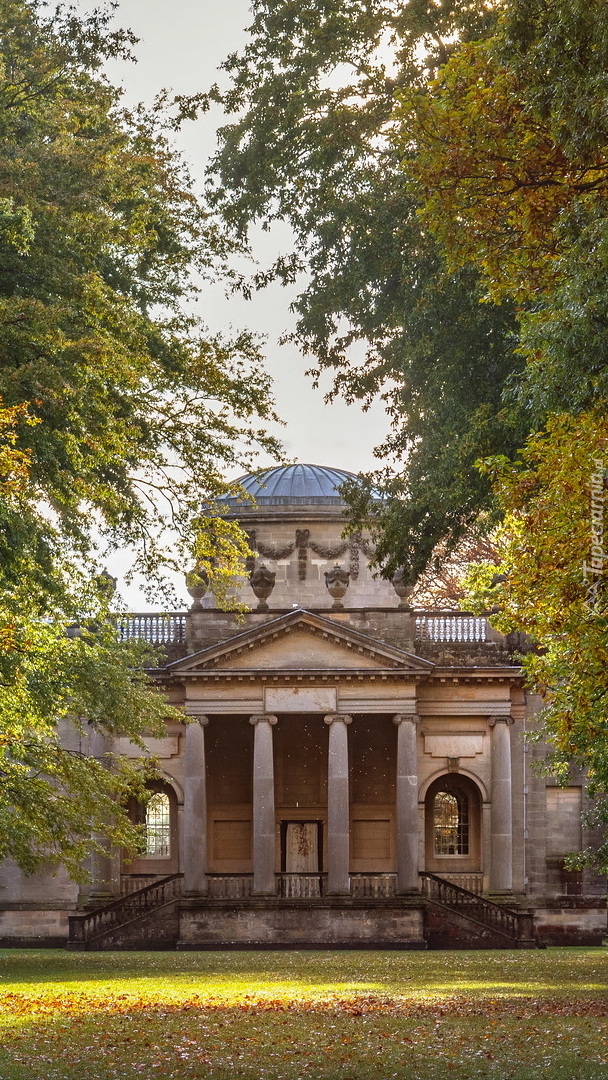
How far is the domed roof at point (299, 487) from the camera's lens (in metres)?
51.3

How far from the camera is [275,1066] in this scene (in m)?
14.5

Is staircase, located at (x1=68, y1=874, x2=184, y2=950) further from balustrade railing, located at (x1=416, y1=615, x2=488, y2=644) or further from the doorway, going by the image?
balustrade railing, located at (x1=416, y1=615, x2=488, y2=644)

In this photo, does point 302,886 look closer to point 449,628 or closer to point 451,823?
point 451,823

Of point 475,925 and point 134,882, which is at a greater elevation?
point 134,882

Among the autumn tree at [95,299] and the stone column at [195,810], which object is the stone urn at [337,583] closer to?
the stone column at [195,810]

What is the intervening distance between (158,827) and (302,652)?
846 centimetres

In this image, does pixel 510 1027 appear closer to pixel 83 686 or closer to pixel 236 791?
pixel 83 686

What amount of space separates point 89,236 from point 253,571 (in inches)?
1010

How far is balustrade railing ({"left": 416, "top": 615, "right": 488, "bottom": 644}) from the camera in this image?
45.8 m

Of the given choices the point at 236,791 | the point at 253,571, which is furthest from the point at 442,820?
the point at 253,571

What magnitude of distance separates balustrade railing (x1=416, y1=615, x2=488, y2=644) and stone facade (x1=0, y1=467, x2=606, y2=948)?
0.04m

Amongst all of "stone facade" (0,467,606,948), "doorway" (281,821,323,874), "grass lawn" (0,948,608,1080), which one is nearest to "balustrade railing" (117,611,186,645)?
"stone facade" (0,467,606,948)

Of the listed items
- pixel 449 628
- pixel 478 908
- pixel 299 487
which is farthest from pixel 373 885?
pixel 299 487

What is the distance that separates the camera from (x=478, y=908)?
41.5 meters
